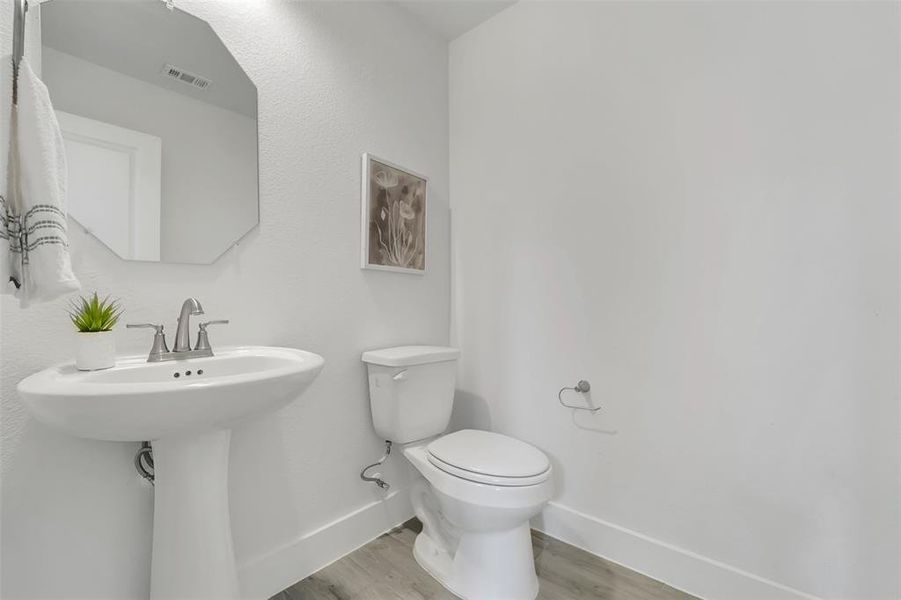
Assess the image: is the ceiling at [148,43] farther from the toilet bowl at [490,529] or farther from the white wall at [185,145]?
the toilet bowl at [490,529]

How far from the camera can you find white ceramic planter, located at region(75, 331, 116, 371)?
0.93m

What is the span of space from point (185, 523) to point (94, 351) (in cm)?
47

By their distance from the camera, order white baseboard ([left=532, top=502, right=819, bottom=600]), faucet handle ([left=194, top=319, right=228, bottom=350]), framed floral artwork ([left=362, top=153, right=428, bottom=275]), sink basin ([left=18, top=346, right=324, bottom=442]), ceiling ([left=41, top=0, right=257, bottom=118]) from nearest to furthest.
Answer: sink basin ([left=18, top=346, right=324, bottom=442]), ceiling ([left=41, top=0, right=257, bottom=118]), faucet handle ([left=194, top=319, right=228, bottom=350]), white baseboard ([left=532, top=502, right=819, bottom=600]), framed floral artwork ([left=362, top=153, right=428, bottom=275])

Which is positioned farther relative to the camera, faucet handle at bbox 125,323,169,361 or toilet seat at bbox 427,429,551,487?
toilet seat at bbox 427,429,551,487

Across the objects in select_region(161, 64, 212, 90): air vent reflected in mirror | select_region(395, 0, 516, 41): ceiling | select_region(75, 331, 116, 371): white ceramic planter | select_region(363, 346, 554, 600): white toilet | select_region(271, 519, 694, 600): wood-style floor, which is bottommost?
select_region(271, 519, 694, 600): wood-style floor

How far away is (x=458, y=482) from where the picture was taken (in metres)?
1.28

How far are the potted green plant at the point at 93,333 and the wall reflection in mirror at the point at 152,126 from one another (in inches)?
6.4

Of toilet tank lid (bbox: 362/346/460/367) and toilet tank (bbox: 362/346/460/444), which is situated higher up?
toilet tank lid (bbox: 362/346/460/367)

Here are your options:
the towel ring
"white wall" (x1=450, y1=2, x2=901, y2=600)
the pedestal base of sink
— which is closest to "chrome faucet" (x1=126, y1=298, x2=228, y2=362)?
the pedestal base of sink

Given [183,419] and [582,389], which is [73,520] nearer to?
[183,419]

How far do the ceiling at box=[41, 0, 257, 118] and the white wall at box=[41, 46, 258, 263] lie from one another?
1.0 inches

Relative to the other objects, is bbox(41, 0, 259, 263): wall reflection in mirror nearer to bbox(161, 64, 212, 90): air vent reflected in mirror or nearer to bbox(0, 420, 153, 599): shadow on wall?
bbox(161, 64, 212, 90): air vent reflected in mirror

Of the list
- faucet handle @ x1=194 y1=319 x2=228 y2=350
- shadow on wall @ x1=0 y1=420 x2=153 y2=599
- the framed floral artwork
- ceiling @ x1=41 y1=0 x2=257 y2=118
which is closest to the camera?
shadow on wall @ x1=0 y1=420 x2=153 y2=599

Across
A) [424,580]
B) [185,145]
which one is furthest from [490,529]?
[185,145]
